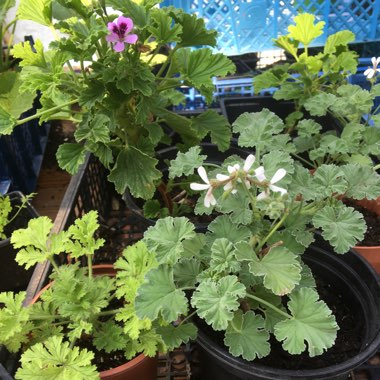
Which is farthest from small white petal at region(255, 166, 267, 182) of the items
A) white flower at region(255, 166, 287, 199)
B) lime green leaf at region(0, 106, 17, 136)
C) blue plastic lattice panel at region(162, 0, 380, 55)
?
blue plastic lattice panel at region(162, 0, 380, 55)

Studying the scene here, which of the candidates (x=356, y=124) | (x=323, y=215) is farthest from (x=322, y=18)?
(x=323, y=215)

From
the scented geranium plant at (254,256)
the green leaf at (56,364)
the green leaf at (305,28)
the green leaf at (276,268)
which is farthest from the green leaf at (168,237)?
the green leaf at (305,28)

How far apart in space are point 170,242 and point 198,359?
0.39 metres

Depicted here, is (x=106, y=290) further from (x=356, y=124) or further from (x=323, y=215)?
(x=356, y=124)

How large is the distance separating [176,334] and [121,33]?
58 centimetres

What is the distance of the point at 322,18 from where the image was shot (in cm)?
157

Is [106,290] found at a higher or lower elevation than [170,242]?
lower

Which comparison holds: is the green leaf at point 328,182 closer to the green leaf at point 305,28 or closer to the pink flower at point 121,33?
the pink flower at point 121,33

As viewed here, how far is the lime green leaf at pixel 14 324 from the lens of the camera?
0.76 m

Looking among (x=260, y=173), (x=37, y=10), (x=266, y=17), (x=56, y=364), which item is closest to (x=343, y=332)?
(x=260, y=173)

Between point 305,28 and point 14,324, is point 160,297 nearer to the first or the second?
point 14,324

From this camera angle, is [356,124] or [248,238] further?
[356,124]

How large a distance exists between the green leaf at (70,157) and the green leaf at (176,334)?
0.42 m

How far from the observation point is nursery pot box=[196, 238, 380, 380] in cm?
71
